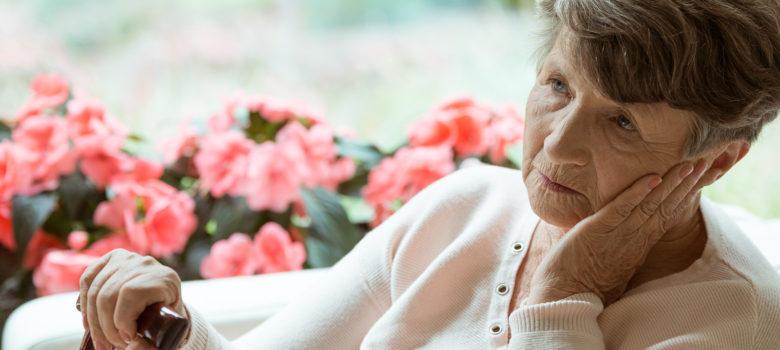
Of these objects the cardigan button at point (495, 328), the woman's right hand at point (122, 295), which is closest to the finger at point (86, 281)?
the woman's right hand at point (122, 295)

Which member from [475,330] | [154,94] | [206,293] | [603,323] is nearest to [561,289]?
[603,323]

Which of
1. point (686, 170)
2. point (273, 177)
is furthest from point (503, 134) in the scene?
point (686, 170)

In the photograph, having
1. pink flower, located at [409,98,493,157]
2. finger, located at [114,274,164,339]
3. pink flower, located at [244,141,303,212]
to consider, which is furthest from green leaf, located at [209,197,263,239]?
finger, located at [114,274,164,339]

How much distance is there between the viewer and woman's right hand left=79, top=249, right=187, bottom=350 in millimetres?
1295

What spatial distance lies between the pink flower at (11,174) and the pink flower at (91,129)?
138 millimetres

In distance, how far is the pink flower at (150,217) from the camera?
2.27 m

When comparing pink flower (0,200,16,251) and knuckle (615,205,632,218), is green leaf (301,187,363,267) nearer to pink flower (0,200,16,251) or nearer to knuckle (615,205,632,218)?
pink flower (0,200,16,251)

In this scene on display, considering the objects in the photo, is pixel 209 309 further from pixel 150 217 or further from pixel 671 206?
pixel 671 206

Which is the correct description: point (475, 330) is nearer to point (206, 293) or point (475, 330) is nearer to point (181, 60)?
point (206, 293)

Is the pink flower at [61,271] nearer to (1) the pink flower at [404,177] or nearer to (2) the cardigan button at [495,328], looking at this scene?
(1) the pink flower at [404,177]

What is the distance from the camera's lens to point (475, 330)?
61.5 inches

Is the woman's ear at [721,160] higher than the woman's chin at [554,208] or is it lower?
higher

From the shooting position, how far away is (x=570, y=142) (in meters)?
1.37

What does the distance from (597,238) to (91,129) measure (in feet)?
4.68
